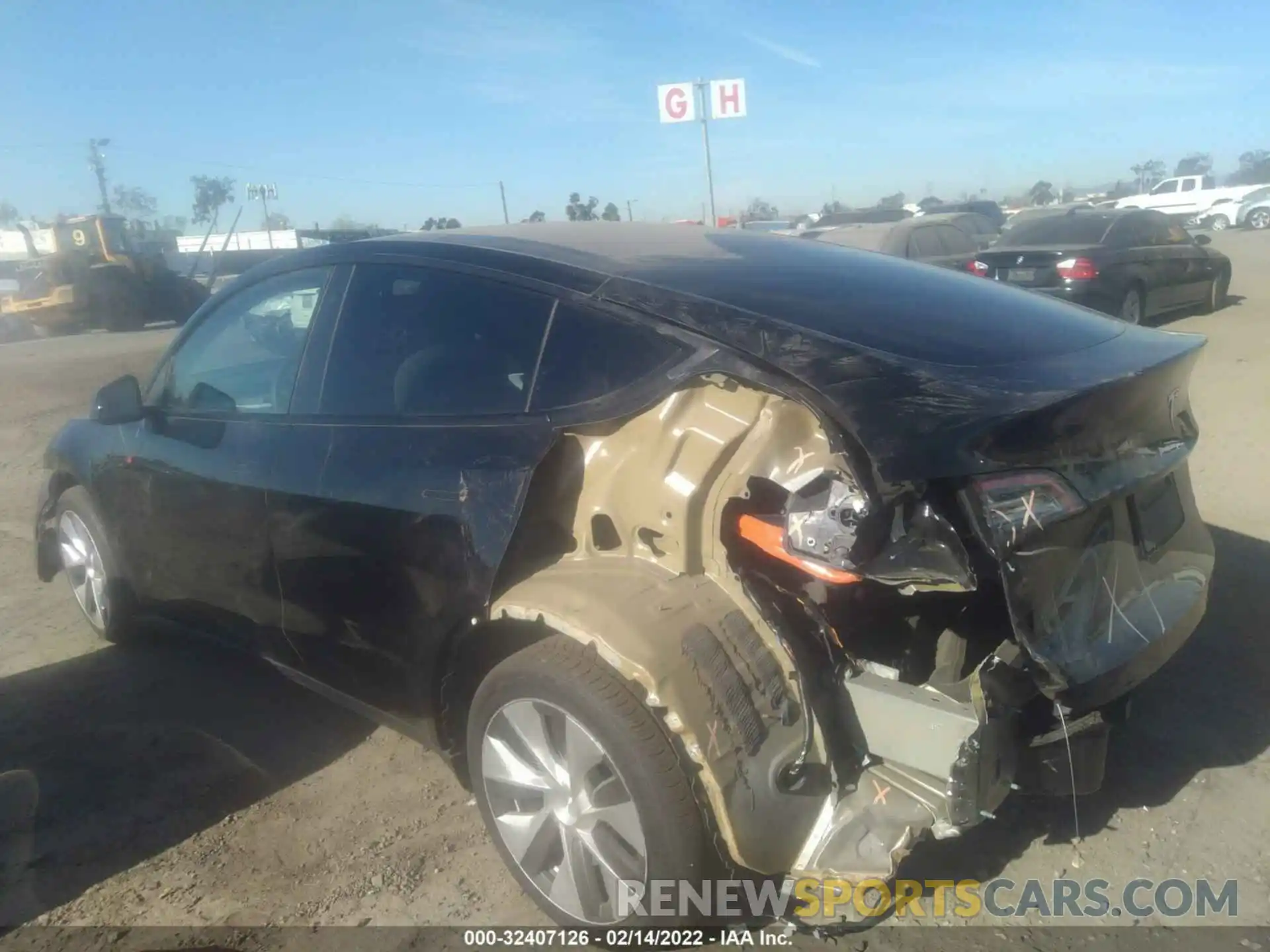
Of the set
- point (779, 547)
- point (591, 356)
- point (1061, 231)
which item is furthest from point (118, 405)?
point (1061, 231)

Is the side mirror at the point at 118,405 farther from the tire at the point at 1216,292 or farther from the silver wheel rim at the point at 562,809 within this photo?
the tire at the point at 1216,292

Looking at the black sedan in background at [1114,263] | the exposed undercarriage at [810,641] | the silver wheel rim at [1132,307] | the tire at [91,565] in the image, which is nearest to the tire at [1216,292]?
the black sedan in background at [1114,263]

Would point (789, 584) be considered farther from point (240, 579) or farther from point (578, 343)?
point (240, 579)

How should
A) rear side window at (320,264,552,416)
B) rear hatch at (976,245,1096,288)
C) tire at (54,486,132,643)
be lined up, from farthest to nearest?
rear hatch at (976,245,1096,288)
tire at (54,486,132,643)
rear side window at (320,264,552,416)

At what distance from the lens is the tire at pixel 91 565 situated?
4203 mm

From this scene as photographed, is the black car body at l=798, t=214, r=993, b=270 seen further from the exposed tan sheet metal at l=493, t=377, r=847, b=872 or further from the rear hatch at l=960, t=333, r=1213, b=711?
the exposed tan sheet metal at l=493, t=377, r=847, b=872

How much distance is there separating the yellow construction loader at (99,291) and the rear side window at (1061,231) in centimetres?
1743

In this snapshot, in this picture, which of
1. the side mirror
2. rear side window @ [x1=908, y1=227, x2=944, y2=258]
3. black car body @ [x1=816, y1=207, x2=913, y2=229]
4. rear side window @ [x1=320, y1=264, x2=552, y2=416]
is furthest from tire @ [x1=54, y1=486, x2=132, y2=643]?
black car body @ [x1=816, y1=207, x2=913, y2=229]

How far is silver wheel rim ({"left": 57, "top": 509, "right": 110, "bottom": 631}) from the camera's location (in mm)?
4332

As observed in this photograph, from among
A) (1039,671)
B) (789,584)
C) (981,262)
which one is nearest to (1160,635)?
(1039,671)

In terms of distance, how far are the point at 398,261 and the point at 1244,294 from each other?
1558 cm

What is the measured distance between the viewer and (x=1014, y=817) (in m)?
2.93

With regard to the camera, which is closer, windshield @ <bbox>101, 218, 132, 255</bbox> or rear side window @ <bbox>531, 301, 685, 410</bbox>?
rear side window @ <bbox>531, 301, 685, 410</bbox>
